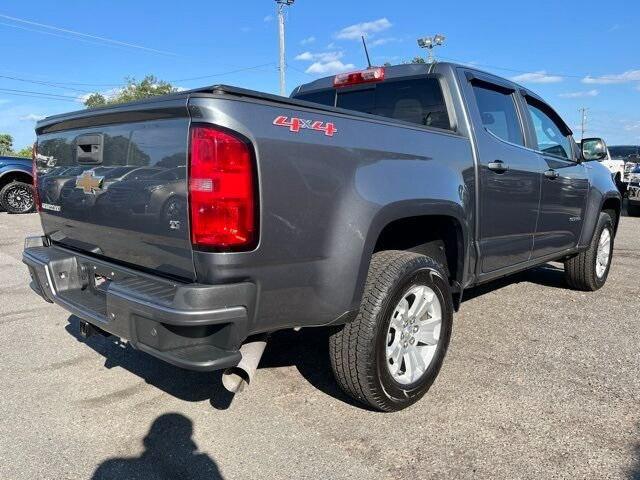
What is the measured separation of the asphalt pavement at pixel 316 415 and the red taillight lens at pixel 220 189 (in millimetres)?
1106

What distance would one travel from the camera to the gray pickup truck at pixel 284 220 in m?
2.13

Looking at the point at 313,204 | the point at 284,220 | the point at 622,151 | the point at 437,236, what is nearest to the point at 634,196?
the point at 622,151

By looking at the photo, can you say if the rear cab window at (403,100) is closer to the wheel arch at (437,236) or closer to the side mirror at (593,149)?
the wheel arch at (437,236)

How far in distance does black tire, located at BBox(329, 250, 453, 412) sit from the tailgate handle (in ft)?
4.88

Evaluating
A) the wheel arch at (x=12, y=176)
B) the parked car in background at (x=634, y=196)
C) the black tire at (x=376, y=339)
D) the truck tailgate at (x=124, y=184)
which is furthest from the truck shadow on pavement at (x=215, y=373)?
the parked car in background at (x=634, y=196)

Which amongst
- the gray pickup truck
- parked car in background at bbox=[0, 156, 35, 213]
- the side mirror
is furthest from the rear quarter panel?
parked car in background at bbox=[0, 156, 35, 213]

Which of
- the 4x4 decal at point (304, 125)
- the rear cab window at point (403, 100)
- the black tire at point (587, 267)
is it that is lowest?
the black tire at point (587, 267)

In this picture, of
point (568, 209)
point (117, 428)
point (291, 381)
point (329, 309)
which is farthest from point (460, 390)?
point (568, 209)

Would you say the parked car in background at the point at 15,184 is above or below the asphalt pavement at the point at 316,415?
above

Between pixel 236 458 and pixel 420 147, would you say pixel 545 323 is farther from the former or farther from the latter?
pixel 236 458

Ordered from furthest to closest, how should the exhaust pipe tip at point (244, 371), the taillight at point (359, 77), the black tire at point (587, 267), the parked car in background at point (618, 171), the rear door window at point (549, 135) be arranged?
the parked car in background at point (618, 171) < the black tire at point (587, 267) < the rear door window at point (549, 135) < the taillight at point (359, 77) < the exhaust pipe tip at point (244, 371)

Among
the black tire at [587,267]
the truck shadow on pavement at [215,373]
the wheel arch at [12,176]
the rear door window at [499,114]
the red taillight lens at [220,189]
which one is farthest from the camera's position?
the wheel arch at [12,176]

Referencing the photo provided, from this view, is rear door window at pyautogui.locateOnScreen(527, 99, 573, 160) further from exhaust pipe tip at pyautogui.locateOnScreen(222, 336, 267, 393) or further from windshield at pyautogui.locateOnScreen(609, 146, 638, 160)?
windshield at pyautogui.locateOnScreen(609, 146, 638, 160)

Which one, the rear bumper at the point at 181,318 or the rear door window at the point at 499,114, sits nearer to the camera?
the rear bumper at the point at 181,318
